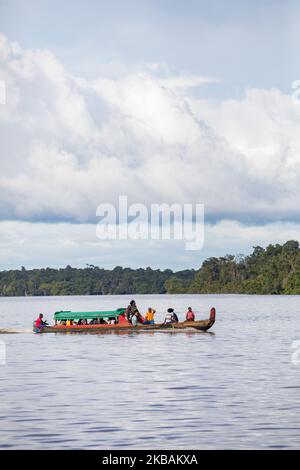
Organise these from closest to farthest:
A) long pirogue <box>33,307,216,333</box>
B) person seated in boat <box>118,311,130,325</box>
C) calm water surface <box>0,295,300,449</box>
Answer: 1. calm water surface <box>0,295,300,449</box>
2. long pirogue <box>33,307,216,333</box>
3. person seated in boat <box>118,311,130,325</box>

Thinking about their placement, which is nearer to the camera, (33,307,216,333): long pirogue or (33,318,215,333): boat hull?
(33,318,215,333): boat hull

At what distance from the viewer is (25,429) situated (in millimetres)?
28656

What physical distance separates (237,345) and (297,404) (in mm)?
31552

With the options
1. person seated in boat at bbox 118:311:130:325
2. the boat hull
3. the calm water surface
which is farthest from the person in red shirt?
the calm water surface

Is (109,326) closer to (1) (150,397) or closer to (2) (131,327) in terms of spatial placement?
(2) (131,327)

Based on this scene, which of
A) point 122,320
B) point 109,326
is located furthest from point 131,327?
point 109,326

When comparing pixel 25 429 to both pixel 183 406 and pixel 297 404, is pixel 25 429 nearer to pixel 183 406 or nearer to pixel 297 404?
pixel 183 406

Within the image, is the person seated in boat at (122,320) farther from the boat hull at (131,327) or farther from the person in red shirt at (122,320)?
the boat hull at (131,327)

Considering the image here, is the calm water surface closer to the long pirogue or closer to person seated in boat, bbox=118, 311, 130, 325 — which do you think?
the long pirogue

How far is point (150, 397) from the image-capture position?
116 ft

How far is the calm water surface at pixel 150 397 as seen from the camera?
2714 centimetres

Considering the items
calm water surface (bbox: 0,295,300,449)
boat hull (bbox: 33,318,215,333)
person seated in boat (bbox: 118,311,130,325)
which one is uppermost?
person seated in boat (bbox: 118,311,130,325)

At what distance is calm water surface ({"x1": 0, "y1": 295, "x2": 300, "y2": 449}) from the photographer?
2714cm
